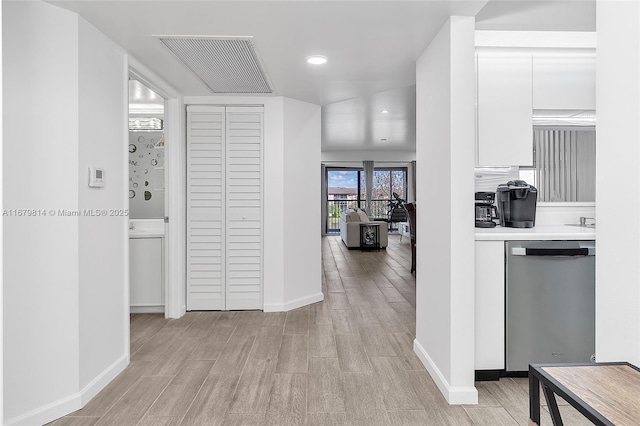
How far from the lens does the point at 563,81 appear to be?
282 cm

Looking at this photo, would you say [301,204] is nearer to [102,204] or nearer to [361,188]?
[102,204]

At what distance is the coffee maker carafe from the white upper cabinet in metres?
0.72

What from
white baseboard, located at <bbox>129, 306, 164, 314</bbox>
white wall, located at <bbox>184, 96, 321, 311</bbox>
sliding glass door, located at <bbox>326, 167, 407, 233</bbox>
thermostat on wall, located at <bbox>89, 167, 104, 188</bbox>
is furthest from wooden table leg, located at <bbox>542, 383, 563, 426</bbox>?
sliding glass door, located at <bbox>326, 167, 407, 233</bbox>

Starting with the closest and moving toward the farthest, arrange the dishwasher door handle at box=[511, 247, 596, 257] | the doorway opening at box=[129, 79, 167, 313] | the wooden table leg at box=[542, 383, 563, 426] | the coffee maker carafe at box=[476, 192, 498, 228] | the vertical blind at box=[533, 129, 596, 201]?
the wooden table leg at box=[542, 383, 563, 426] < the dishwasher door handle at box=[511, 247, 596, 257] < the coffee maker carafe at box=[476, 192, 498, 228] < the vertical blind at box=[533, 129, 596, 201] < the doorway opening at box=[129, 79, 167, 313]

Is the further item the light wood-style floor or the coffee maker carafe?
the coffee maker carafe

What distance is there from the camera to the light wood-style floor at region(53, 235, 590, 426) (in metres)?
2.04

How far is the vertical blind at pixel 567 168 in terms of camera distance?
296 centimetres

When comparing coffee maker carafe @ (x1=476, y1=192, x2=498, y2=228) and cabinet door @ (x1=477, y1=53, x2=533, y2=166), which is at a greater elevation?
cabinet door @ (x1=477, y1=53, x2=533, y2=166)

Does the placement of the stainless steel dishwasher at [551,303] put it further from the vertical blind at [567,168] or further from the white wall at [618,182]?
the white wall at [618,182]

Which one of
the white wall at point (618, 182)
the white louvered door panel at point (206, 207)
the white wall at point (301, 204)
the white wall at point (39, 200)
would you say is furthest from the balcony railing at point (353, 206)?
the white wall at point (618, 182)

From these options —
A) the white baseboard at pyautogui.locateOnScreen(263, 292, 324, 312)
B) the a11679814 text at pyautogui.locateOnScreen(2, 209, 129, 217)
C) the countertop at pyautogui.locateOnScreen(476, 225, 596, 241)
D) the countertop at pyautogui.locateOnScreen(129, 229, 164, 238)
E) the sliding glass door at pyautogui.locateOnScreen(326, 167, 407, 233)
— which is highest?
the sliding glass door at pyautogui.locateOnScreen(326, 167, 407, 233)

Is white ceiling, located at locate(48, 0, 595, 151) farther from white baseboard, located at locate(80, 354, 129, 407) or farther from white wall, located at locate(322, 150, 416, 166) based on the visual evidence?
white wall, located at locate(322, 150, 416, 166)

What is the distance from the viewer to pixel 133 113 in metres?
4.44

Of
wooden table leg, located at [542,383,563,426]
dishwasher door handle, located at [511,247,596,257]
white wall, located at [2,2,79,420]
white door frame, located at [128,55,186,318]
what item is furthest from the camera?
white door frame, located at [128,55,186,318]
